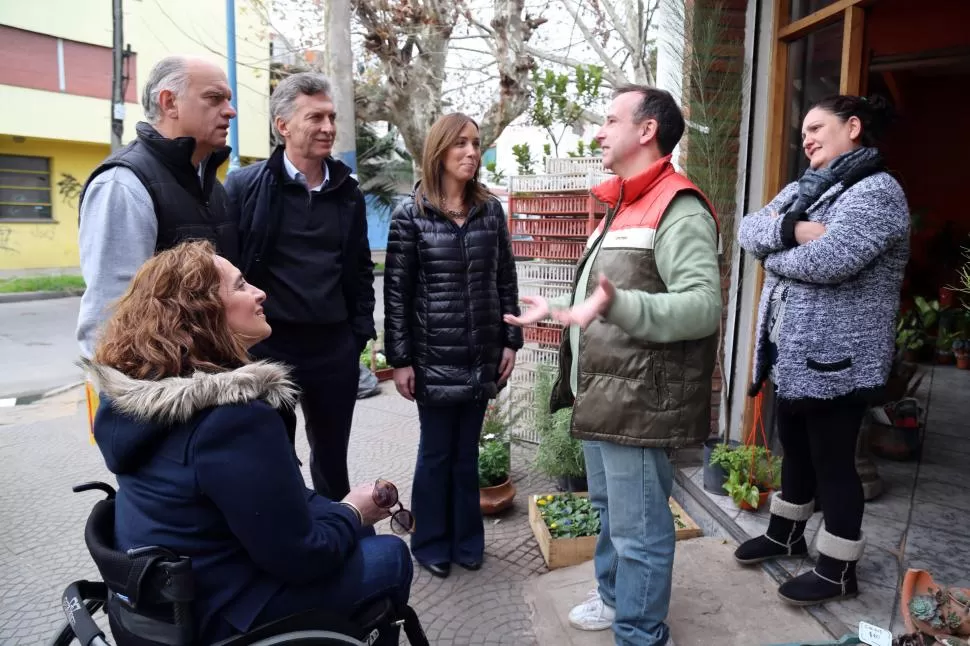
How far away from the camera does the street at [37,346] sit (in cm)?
783

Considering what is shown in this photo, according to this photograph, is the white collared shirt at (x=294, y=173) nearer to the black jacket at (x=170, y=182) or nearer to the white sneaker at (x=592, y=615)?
the black jacket at (x=170, y=182)

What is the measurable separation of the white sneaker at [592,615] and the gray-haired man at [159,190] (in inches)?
75.9

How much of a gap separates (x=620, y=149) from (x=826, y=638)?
6.23ft

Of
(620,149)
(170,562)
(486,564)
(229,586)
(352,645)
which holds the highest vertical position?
(620,149)

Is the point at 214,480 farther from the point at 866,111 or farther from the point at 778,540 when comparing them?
the point at 866,111

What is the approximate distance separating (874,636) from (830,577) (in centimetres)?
58

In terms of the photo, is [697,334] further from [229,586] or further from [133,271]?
[133,271]

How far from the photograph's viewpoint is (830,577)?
2607 mm

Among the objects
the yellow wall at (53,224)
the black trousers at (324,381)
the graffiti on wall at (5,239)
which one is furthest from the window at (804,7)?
the graffiti on wall at (5,239)

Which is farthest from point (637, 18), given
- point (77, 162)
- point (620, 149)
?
point (77, 162)

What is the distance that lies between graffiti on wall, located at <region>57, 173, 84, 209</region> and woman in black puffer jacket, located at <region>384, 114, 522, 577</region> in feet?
65.7

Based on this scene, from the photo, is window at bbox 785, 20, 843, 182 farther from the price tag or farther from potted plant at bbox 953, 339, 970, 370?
potted plant at bbox 953, 339, 970, 370

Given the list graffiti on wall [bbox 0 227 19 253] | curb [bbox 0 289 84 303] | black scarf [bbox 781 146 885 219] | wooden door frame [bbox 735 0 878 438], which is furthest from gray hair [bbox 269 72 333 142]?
graffiti on wall [bbox 0 227 19 253]

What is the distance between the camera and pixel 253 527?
1.54 m
